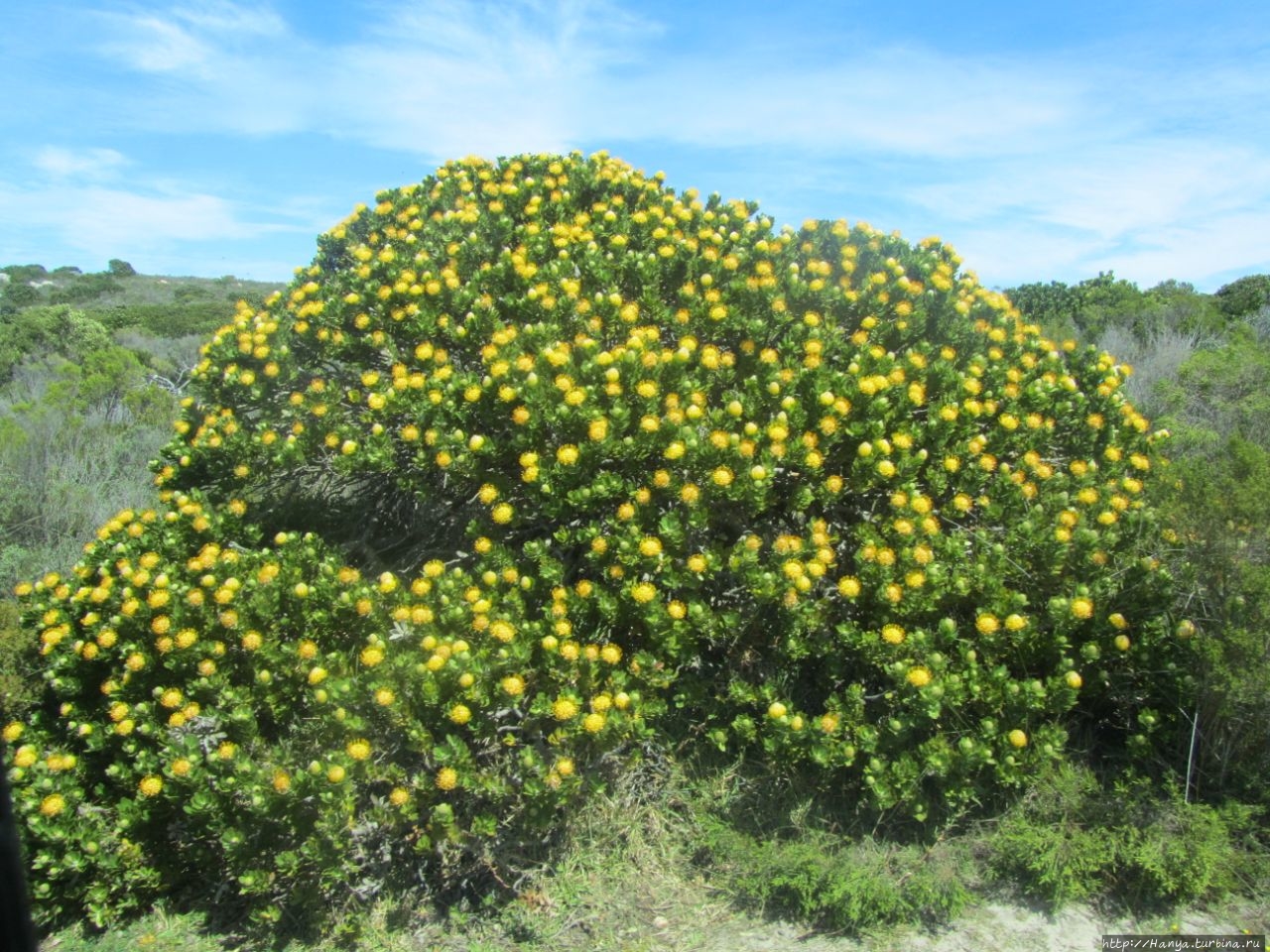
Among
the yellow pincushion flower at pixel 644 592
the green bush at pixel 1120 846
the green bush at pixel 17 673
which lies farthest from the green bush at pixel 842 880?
the green bush at pixel 17 673

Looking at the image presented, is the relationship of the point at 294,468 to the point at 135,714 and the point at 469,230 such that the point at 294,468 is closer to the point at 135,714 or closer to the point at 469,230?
the point at 135,714

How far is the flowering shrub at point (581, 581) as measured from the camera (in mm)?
3078

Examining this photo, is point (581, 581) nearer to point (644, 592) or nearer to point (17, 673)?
point (644, 592)

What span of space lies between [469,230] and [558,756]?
9.50ft

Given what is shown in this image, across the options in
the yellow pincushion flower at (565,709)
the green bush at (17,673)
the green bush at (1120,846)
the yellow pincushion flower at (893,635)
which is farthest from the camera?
the green bush at (17,673)

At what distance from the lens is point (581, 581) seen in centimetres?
340

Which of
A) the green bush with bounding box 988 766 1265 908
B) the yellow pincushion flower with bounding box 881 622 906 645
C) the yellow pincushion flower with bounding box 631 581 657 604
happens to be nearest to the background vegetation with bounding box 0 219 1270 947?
the green bush with bounding box 988 766 1265 908

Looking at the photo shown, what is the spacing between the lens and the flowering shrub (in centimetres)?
308

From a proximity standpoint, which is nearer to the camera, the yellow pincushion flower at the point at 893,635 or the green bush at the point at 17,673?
the yellow pincushion flower at the point at 893,635

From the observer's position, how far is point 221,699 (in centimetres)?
312

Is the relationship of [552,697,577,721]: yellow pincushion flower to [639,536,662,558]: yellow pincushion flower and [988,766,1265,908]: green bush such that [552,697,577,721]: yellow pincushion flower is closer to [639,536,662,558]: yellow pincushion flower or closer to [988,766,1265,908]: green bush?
[639,536,662,558]: yellow pincushion flower

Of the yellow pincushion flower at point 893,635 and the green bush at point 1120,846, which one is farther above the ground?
the yellow pincushion flower at point 893,635

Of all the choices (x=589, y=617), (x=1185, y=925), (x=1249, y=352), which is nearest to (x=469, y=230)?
(x=589, y=617)

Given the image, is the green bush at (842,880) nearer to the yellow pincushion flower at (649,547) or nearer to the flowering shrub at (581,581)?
the flowering shrub at (581,581)
